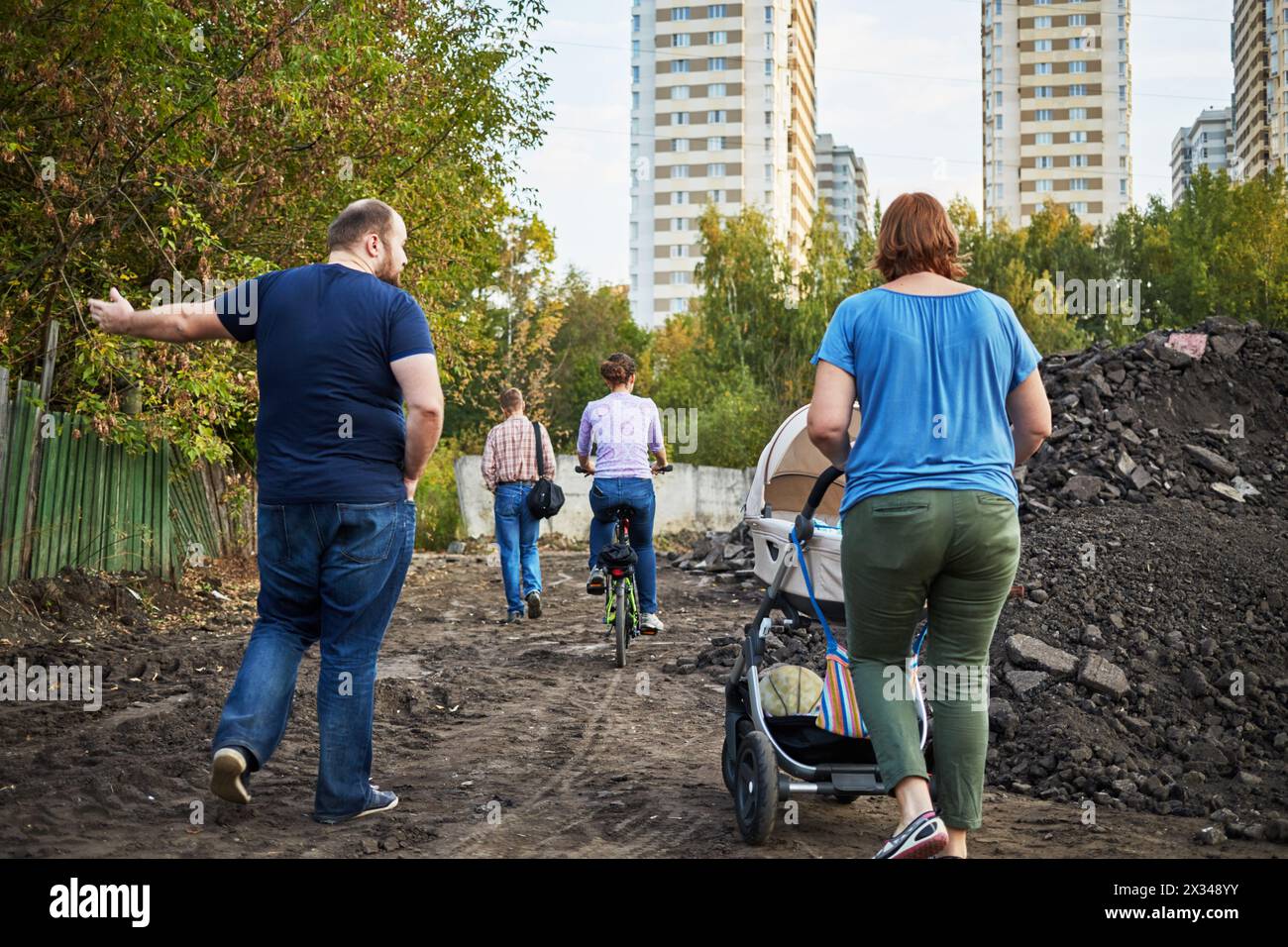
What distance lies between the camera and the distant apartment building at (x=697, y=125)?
4031 inches

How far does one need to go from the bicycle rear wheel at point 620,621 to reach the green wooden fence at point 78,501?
4.89 m

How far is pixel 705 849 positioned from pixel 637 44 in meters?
109

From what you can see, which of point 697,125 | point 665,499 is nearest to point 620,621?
point 665,499

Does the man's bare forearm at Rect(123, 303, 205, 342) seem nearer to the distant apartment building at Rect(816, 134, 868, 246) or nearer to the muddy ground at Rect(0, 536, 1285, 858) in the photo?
the muddy ground at Rect(0, 536, 1285, 858)

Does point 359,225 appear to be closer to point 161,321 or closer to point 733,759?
point 161,321

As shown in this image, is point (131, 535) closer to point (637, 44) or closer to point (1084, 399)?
point (1084, 399)

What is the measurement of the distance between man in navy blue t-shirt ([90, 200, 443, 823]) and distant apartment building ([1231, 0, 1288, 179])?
95.6m

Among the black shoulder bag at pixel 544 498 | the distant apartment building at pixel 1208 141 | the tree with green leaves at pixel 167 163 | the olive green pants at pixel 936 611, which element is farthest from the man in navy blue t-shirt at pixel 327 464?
the distant apartment building at pixel 1208 141

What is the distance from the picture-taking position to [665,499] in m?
27.8

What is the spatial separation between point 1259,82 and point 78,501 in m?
108

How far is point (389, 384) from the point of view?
4402 mm

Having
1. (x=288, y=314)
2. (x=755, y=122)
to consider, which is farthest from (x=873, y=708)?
(x=755, y=122)

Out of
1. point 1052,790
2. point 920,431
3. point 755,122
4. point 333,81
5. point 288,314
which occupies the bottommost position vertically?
point 1052,790

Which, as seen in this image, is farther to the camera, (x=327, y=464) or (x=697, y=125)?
(x=697, y=125)
